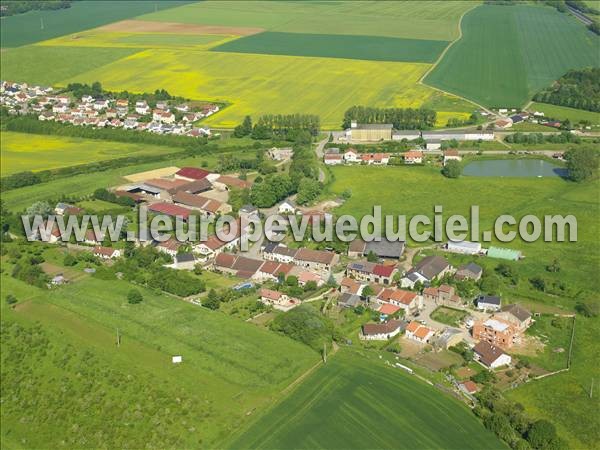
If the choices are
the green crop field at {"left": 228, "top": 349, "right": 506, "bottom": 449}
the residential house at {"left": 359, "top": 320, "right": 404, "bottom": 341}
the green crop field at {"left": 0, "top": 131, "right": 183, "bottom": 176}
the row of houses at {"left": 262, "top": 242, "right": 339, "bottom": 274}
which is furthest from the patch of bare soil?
the green crop field at {"left": 228, "top": 349, "right": 506, "bottom": 449}

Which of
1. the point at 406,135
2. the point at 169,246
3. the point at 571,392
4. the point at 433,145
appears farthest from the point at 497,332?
the point at 406,135

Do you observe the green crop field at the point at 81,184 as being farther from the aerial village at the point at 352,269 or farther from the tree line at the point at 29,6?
the tree line at the point at 29,6

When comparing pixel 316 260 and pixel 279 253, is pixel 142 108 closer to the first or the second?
pixel 279 253

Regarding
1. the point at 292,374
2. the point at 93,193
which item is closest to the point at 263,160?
the point at 93,193

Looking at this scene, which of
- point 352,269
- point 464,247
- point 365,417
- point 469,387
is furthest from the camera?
point 464,247

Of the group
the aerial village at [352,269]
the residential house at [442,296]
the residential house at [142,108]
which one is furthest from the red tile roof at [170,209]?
the residential house at [142,108]
